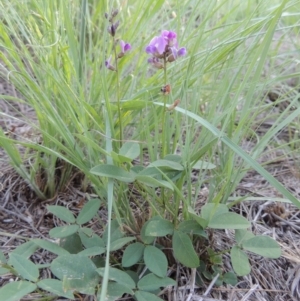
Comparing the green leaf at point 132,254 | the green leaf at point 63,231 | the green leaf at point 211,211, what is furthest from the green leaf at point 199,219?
the green leaf at point 63,231

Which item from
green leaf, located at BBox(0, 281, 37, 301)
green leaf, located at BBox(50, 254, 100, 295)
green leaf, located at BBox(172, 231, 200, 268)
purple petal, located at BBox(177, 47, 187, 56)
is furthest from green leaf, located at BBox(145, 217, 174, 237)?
purple petal, located at BBox(177, 47, 187, 56)

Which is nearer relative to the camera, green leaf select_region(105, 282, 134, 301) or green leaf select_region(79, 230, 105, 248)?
green leaf select_region(105, 282, 134, 301)

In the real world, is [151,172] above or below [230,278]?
above

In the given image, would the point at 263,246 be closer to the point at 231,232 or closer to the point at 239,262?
the point at 239,262

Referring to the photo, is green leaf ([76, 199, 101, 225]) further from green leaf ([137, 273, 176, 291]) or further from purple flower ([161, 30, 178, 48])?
purple flower ([161, 30, 178, 48])

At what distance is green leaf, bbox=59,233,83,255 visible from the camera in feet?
3.02

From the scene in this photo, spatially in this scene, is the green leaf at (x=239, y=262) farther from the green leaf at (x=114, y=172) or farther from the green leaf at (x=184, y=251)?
the green leaf at (x=114, y=172)

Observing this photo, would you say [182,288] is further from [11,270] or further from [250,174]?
[250,174]

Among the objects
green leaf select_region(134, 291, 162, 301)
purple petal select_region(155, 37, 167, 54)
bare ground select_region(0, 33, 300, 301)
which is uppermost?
purple petal select_region(155, 37, 167, 54)

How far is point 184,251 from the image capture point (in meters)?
0.85

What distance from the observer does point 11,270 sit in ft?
2.70

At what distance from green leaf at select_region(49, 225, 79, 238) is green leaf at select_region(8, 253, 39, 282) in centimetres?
10

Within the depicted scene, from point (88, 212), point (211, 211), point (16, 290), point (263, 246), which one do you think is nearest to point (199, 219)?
point (211, 211)

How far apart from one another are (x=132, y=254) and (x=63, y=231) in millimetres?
145
